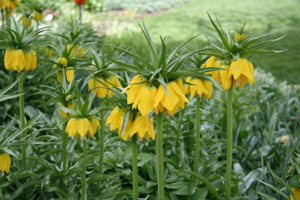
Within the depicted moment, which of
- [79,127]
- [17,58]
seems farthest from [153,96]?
[17,58]

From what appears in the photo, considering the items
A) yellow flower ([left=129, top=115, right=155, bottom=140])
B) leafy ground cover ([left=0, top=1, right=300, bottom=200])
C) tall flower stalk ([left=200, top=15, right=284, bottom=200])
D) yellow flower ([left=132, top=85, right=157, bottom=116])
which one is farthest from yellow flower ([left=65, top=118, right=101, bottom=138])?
tall flower stalk ([left=200, top=15, right=284, bottom=200])

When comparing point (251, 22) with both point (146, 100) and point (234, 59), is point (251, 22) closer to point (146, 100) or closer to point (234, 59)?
point (234, 59)

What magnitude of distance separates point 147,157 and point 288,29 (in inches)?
370

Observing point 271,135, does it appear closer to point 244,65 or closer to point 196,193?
point 196,193

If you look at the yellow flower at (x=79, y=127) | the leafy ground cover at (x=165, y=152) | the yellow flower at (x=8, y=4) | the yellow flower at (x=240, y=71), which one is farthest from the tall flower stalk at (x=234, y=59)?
the yellow flower at (x=8, y=4)

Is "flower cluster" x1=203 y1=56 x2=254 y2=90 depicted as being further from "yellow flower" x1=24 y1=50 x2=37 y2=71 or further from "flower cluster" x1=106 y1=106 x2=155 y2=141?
"yellow flower" x1=24 y1=50 x2=37 y2=71

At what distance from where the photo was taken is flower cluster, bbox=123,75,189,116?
1.19 metres

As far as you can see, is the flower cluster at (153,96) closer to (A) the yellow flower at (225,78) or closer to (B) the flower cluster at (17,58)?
(A) the yellow flower at (225,78)

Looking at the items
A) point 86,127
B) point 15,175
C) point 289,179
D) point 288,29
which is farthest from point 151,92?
point 288,29

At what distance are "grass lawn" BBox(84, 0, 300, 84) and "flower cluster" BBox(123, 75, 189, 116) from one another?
6176 millimetres

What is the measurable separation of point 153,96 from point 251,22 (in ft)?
33.9

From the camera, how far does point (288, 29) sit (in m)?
9.86

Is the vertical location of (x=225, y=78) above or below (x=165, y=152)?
above

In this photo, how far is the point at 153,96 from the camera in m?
1.22
